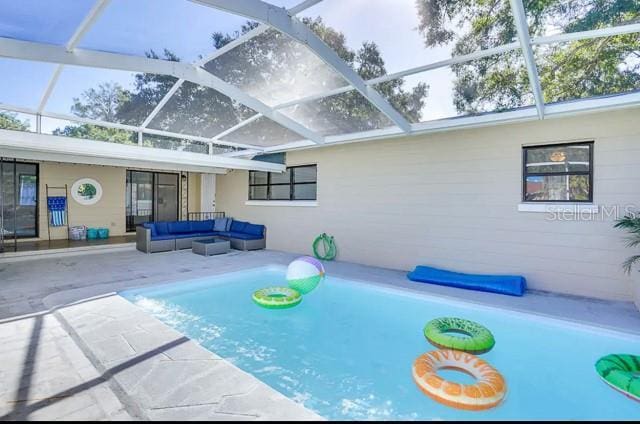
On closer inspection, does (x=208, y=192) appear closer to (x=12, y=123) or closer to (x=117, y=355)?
(x=12, y=123)

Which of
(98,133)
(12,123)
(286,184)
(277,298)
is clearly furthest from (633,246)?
(12,123)

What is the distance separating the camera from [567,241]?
5.80 metres

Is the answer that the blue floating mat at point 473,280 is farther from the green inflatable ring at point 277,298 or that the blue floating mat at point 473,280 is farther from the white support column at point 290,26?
the white support column at point 290,26

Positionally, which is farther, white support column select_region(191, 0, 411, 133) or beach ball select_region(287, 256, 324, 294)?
beach ball select_region(287, 256, 324, 294)

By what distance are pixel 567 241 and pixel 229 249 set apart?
324 inches

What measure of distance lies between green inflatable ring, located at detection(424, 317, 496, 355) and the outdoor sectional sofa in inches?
278

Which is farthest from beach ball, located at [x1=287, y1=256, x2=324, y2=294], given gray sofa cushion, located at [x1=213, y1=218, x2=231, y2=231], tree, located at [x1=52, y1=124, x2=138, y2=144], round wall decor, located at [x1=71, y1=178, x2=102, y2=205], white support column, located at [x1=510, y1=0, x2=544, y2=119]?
round wall decor, located at [x1=71, y1=178, x2=102, y2=205]

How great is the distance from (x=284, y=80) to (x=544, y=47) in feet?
12.8

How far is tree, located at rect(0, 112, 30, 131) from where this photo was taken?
6.21m

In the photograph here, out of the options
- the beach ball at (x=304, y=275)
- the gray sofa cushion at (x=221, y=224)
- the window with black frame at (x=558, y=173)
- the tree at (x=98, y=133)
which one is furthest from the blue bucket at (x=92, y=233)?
the window with black frame at (x=558, y=173)

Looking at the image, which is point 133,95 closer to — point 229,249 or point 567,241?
point 229,249

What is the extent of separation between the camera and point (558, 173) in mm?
6000

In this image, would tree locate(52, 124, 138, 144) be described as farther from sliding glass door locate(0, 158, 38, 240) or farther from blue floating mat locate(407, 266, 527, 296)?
blue floating mat locate(407, 266, 527, 296)

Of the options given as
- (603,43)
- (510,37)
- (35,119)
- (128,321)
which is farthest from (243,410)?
(35,119)
